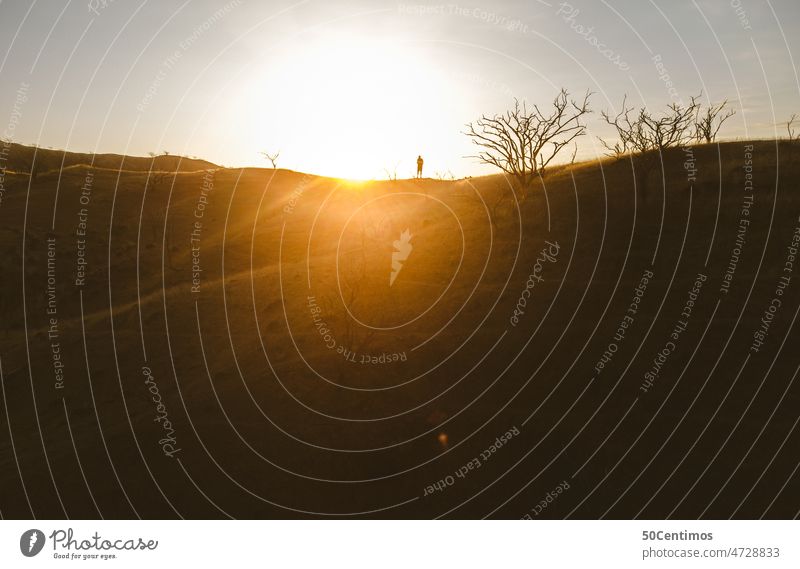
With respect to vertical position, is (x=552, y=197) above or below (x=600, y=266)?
above

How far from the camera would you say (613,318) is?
84.6ft

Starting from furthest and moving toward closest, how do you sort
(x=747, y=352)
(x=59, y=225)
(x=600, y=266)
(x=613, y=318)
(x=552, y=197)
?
(x=59, y=225)
(x=552, y=197)
(x=600, y=266)
(x=613, y=318)
(x=747, y=352)

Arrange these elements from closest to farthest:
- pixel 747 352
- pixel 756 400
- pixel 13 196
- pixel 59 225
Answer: pixel 756 400
pixel 747 352
pixel 59 225
pixel 13 196

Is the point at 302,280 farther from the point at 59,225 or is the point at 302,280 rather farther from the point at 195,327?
the point at 59,225

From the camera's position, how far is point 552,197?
4031cm

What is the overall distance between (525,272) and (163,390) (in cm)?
1636

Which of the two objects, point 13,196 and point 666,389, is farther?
point 13,196

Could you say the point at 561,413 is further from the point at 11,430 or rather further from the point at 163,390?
the point at 11,430

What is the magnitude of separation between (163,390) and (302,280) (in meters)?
9.86

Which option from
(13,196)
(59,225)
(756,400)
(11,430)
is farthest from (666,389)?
(13,196)

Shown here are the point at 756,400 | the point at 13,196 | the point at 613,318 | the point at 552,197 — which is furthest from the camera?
the point at 13,196

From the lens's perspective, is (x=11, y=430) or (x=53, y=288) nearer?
(x=11, y=430)

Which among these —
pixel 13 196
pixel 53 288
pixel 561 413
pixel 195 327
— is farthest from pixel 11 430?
pixel 13 196

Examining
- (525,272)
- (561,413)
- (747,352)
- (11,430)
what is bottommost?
(11,430)
